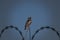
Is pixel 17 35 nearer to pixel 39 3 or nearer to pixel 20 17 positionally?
Result: pixel 20 17

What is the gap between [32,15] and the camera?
1900 millimetres

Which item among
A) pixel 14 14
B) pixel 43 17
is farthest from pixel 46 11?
pixel 14 14

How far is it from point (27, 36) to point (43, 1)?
0.51m

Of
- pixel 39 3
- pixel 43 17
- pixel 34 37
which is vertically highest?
pixel 39 3

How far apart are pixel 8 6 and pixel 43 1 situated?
469 millimetres

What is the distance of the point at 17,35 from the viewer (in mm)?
1885

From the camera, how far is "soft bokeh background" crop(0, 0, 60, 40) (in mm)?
1873

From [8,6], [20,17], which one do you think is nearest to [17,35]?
[20,17]

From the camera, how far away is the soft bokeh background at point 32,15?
1.87 metres

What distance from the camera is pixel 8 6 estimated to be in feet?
6.31

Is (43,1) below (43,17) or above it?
above

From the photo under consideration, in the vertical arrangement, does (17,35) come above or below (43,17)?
below

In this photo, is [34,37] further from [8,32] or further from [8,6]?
[8,6]

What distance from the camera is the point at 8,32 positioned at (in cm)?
189
